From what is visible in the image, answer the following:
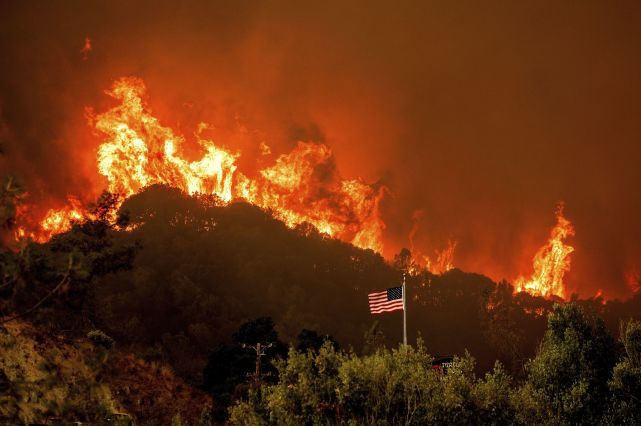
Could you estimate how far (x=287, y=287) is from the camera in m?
131

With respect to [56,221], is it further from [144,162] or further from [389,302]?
[389,302]

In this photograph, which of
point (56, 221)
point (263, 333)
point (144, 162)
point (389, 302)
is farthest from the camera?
point (144, 162)

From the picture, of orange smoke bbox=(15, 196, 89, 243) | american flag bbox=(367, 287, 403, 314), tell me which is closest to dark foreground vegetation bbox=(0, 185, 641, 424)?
american flag bbox=(367, 287, 403, 314)

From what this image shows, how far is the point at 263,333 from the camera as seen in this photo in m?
66.6

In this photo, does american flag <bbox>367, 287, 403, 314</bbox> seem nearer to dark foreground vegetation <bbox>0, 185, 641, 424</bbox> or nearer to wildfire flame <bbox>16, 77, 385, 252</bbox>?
dark foreground vegetation <bbox>0, 185, 641, 424</bbox>

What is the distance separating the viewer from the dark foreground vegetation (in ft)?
61.9

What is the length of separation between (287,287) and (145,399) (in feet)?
313

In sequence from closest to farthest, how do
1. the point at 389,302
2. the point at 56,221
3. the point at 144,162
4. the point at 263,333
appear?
the point at 389,302 < the point at 263,333 < the point at 56,221 < the point at 144,162

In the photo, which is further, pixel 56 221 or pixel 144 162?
pixel 144 162

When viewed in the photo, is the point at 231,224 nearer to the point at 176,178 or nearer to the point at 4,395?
the point at 176,178

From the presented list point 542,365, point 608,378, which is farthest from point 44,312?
point 608,378

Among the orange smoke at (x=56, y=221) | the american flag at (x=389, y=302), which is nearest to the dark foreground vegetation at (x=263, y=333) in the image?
the american flag at (x=389, y=302)

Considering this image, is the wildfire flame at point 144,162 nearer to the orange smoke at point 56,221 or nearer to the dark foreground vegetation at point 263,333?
the orange smoke at point 56,221

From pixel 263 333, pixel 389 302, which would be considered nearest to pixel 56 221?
pixel 263 333
